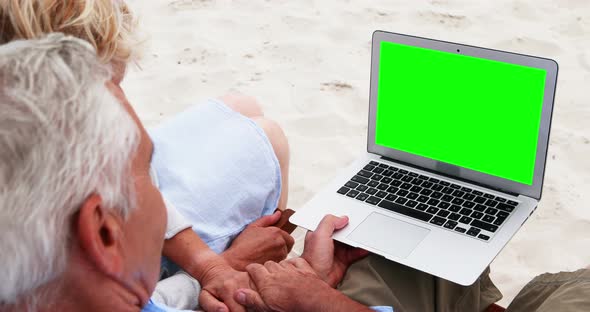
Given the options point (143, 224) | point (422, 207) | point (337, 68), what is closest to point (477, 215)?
point (422, 207)

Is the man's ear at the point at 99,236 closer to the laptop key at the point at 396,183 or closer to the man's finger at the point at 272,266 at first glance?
the man's finger at the point at 272,266

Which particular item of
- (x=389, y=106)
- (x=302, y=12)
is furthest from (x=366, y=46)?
(x=389, y=106)

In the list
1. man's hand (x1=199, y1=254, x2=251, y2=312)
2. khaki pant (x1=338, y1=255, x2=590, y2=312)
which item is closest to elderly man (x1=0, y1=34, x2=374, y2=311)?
man's hand (x1=199, y1=254, x2=251, y2=312)

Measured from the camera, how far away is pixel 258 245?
1.75m

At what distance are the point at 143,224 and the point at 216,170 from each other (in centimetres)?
75

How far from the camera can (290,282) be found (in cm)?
154

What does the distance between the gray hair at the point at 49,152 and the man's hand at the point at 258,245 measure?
770 mm

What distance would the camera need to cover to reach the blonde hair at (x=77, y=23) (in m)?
1.37

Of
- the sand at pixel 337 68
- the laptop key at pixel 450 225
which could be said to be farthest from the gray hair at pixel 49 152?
the sand at pixel 337 68

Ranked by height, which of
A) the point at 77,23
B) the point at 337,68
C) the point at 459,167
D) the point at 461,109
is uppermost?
the point at 77,23

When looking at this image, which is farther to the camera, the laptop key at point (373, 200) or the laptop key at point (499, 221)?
the laptop key at point (373, 200)

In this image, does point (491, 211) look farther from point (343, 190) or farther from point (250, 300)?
point (250, 300)

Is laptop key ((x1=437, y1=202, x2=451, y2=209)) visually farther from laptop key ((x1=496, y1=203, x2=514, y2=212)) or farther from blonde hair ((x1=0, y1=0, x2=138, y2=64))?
blonde hair ((x1=0, y1=0, x2=138, y2=64))

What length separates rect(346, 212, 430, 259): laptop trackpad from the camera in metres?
1.68
